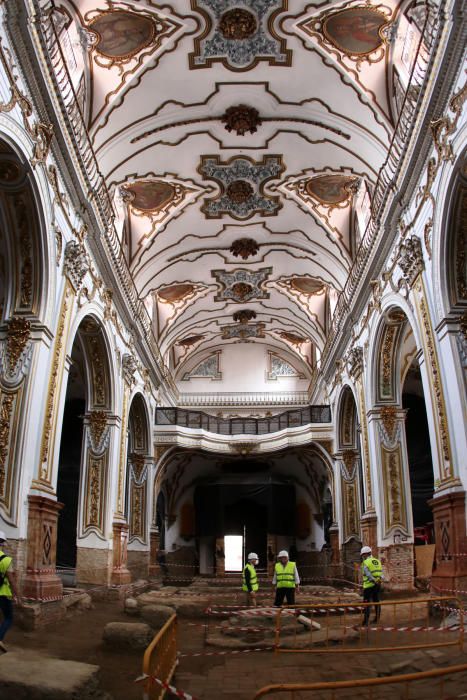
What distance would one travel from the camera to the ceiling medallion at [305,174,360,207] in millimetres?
15558

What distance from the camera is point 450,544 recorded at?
937cm

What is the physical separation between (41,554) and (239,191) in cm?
1064

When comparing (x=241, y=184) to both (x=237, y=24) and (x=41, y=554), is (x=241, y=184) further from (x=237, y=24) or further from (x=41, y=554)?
(x=41, y=554)

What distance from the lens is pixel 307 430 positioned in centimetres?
2241

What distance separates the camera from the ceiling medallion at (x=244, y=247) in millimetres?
19156

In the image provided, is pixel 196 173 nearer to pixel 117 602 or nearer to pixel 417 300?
pixel 417 300

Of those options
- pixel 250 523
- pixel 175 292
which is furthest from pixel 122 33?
pixel 250 523

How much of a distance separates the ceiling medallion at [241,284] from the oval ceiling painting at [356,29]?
31.8 feet

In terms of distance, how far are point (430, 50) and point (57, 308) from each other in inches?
285

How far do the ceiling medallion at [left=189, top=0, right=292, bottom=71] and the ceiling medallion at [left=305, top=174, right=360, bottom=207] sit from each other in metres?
3.84

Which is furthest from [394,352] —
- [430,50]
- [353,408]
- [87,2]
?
[87,2]

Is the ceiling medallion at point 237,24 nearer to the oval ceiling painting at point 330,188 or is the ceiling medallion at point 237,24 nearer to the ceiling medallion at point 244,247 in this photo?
the oval ceiling painting at point 330,188

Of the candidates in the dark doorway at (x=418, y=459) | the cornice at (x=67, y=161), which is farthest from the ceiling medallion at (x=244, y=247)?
the dark doorway at (x=418, y=459)

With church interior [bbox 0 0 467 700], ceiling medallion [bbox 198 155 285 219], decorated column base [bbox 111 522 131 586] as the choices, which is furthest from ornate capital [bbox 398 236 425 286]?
decorated column base [bbox 111 522 131 586]
